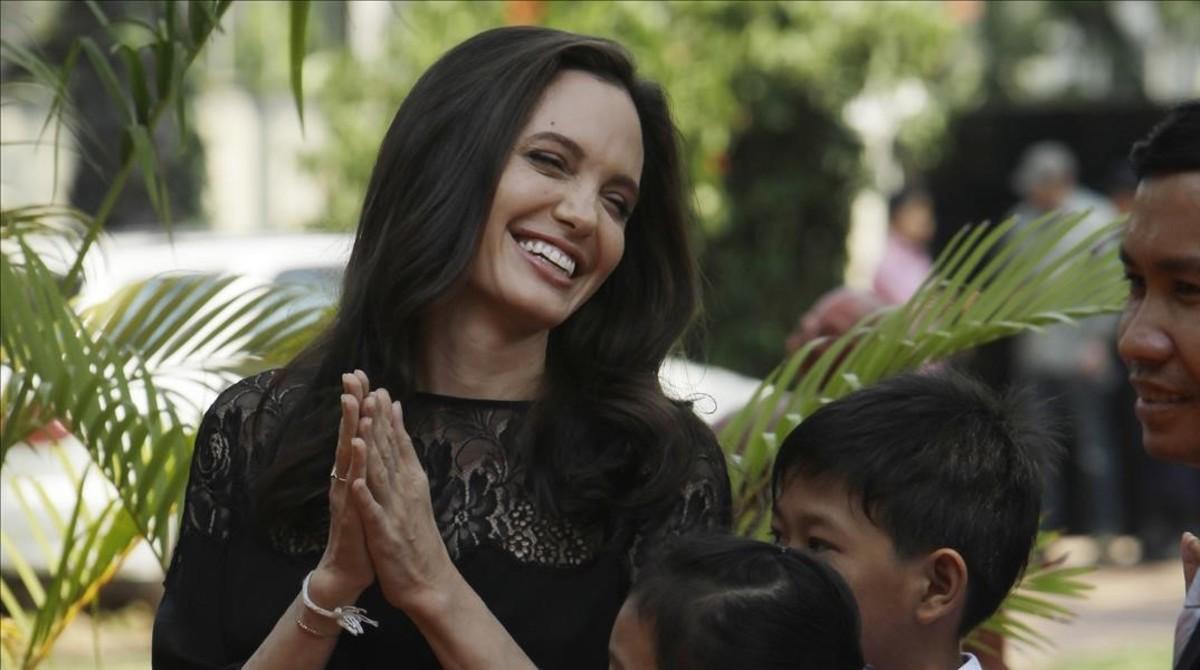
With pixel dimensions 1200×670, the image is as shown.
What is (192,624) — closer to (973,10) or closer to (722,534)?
(722,534)

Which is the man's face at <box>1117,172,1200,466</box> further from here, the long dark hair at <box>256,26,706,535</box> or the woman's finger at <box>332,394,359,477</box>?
the woman's finger at <box>332,394,359,477</box>

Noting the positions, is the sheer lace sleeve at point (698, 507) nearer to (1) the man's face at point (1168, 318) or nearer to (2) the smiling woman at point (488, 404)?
(2) the smiling woman at point (488, 404)

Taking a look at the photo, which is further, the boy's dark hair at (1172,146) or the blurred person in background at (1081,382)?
the blurred person in background at (1081,382)

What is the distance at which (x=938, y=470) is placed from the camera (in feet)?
10.8

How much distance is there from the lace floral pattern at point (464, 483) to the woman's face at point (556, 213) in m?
0.17

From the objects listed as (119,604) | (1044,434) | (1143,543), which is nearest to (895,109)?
(1143,543)

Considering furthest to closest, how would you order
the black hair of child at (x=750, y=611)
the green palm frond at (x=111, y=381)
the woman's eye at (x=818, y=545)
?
1. the green palm frond at (x=111, y=381)
2. the woman's eye at (x=818, y=545)
3. the black hair of child at (x=750, y=611)

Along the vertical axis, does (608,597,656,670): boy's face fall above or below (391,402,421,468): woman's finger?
below

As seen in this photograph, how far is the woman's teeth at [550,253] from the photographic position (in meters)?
3.40

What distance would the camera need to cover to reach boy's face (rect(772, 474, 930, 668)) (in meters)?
3.20

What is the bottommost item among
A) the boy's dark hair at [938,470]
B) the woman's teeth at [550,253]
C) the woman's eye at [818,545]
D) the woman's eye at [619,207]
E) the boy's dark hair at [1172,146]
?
the woman's eye at [818,545]

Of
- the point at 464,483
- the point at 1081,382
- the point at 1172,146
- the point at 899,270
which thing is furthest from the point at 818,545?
the point at 1081,382

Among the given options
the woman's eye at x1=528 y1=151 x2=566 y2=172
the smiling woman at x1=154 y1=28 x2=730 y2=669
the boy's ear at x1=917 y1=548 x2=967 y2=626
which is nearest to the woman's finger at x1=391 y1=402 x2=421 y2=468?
the smiling woman at x1=154 y1=28 x2=730 y2=669

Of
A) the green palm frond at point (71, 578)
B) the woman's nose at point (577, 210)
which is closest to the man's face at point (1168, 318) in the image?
the woman's nose at point (577, 210)
